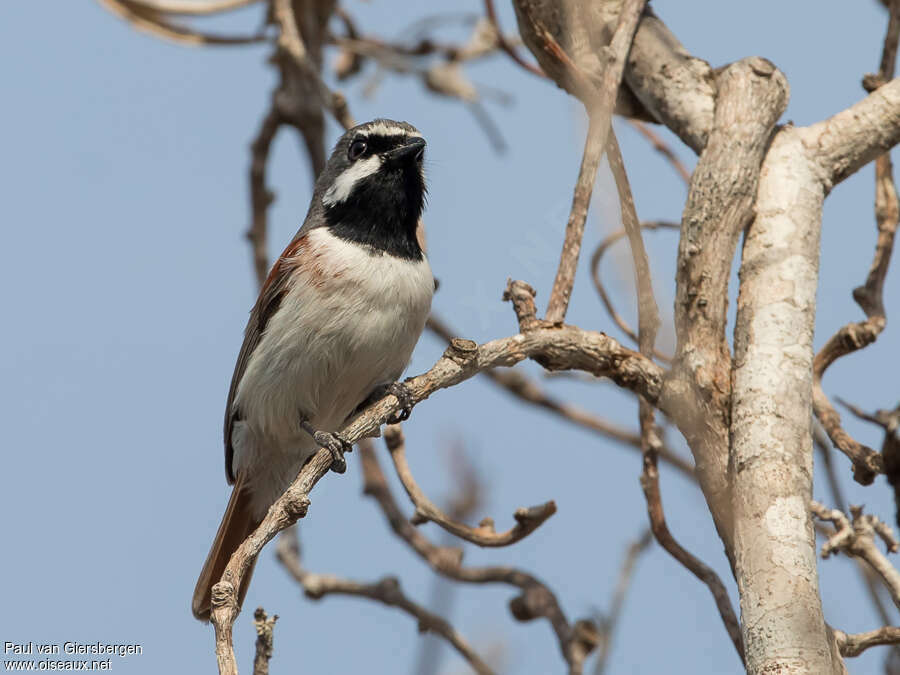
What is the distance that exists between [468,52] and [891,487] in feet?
16.8

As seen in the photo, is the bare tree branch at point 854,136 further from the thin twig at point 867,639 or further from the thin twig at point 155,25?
the thin twig at point 155,25

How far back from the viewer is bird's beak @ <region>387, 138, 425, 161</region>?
4.45m

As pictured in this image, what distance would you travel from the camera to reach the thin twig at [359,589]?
428 cm

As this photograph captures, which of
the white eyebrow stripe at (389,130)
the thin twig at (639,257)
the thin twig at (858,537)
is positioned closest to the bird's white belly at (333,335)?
the white eyebrow stripe at (389,130)

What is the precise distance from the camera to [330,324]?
4.08 metres

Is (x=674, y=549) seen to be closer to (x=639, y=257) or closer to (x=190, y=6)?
(x=639, y=257)

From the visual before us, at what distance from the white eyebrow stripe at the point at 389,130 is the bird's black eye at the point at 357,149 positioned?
5cm

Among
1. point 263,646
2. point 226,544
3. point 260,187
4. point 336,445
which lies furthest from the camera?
point 260,187

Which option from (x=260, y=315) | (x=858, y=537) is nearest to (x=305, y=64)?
(x=260, y=315)

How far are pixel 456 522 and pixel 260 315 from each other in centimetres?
159

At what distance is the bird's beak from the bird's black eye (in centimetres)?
17

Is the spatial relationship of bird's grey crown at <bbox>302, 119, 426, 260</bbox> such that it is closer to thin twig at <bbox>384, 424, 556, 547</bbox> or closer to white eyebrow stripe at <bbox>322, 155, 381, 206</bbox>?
white eyebrow stripe at <bbox>322, 155, 381, 206</bbox>

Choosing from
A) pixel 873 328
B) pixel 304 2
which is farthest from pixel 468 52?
pixel 873 328

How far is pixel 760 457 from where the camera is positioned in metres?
2.79
